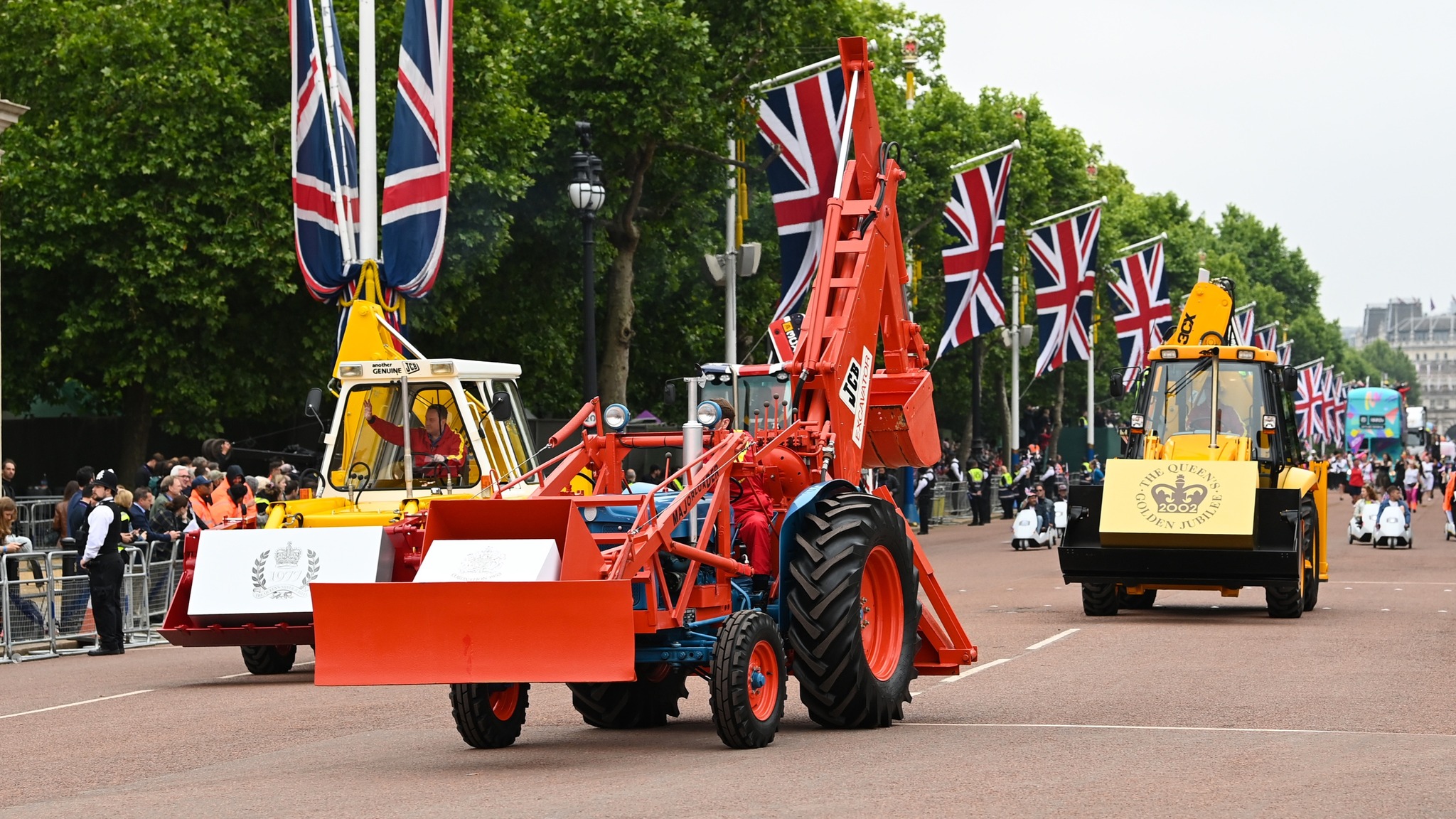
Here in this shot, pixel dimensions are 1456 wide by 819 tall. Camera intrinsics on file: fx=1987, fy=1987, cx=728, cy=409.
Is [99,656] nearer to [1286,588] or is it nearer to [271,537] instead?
[271,537]

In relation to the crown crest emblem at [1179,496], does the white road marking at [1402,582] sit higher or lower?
lower

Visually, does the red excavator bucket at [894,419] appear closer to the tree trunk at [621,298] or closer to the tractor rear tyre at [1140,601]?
the tractor rear tyre at [1140,601]

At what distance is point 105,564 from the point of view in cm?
2059

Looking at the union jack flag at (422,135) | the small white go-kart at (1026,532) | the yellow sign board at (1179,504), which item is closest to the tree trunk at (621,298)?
the small white go-kart at (1026,532)

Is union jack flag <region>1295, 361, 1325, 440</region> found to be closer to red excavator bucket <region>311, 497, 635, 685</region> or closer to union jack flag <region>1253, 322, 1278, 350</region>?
union jack flag <region>1253, 322, 1278, 350</region>

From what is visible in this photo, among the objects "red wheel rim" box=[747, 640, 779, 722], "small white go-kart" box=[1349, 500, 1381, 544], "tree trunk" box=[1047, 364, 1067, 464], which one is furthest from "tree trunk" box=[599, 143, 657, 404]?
"tree trunk" box=[1047, 364, 1067, 464]

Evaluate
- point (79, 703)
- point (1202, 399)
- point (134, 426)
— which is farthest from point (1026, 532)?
point (79, 703)

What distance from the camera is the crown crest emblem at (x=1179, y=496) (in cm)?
2159

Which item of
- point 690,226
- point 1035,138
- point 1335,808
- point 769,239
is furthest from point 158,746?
point 1035,138

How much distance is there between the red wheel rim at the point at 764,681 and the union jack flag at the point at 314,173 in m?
14.4

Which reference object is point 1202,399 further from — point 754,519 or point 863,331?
point 754,519

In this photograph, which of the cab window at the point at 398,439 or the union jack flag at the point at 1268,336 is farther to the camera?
the union jack flag at the point at 1268,336

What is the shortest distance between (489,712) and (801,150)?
20.5m

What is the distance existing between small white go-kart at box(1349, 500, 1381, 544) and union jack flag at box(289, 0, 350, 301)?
83.4 ft
